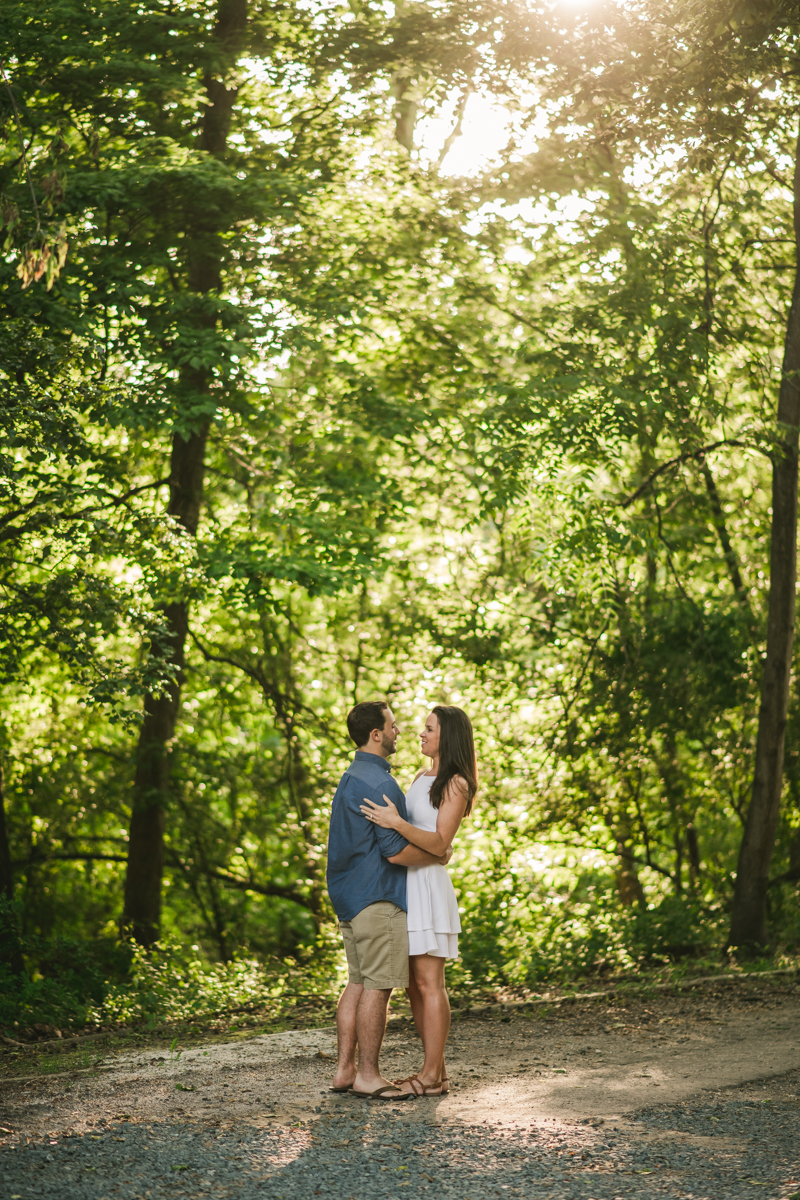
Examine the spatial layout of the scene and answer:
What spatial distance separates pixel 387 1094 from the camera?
4.97m

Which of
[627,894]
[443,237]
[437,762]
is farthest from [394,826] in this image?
[627,894]

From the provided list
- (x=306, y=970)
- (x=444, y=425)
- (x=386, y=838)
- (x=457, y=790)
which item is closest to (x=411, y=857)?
(x=386, y=838)

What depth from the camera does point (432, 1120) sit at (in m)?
4.63

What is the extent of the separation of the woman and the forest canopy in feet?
11.3

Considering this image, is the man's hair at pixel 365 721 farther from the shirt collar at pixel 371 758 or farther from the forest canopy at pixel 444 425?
the forest canopy at pixel 444 425

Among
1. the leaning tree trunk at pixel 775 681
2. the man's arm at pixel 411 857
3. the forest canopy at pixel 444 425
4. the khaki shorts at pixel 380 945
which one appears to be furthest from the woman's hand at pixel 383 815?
the leaning tree trunk at pixel 775 681

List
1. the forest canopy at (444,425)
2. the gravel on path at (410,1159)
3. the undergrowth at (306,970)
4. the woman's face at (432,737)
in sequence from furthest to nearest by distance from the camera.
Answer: the forest canopy at (444,425)
the undergrowth at (306,970)
the woman's face at (432,737)
the gravel on path at (410,1159)

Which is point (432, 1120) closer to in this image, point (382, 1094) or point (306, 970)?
point (382, 1094)

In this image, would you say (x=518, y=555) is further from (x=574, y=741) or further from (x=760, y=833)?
(x=760, y=833)

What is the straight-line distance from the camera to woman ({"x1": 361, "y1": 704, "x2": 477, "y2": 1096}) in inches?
198

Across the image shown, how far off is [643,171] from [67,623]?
24.7 ft

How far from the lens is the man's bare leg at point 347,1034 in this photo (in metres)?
5.04

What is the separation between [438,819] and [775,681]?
6.66 metres

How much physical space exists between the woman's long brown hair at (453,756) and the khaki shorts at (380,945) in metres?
0.55
